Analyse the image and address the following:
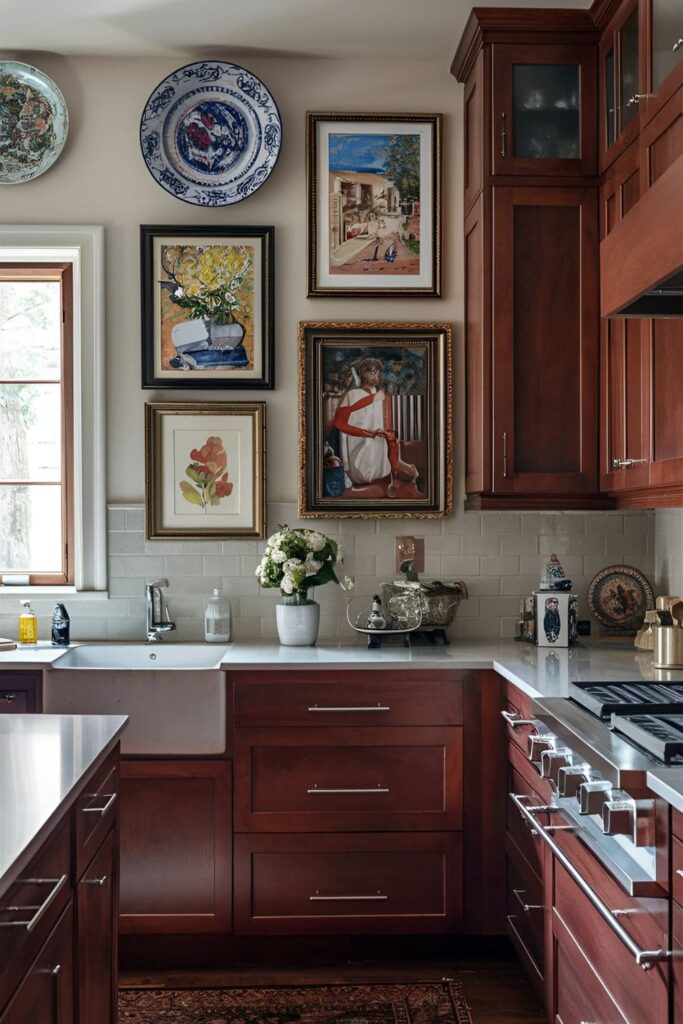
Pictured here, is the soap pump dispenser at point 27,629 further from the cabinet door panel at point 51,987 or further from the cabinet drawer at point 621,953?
the cabinet drawer at point 621,953

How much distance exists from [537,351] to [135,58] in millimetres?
1869

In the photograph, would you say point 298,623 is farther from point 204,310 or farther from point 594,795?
point 594,795

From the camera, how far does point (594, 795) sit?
6.02ft

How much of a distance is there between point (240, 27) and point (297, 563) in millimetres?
1887

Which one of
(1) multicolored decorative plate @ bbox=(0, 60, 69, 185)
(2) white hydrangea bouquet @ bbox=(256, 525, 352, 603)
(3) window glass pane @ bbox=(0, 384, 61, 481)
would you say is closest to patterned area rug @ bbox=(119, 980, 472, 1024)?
(2) white hydrangea bouquet @ bbox=(256, 525, 352, 603)

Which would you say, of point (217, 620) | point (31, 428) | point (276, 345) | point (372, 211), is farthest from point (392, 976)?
point (372, 211)

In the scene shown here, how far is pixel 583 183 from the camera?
322 cm

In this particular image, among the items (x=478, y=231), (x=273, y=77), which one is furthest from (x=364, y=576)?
(x=273, y=77)

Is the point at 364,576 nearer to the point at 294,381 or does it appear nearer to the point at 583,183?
the point at 294,381

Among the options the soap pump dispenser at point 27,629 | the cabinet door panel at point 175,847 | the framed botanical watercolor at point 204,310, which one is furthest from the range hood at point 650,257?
the soap pump dispenser at point 27,629

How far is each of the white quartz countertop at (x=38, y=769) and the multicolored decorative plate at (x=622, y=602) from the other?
2.00 metres

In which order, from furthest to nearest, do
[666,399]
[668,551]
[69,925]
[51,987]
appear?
[668,551], [666,399], [69,925], [51,987]

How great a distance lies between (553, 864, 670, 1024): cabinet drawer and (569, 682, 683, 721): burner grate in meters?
0.39

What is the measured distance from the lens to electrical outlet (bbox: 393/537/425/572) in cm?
362
